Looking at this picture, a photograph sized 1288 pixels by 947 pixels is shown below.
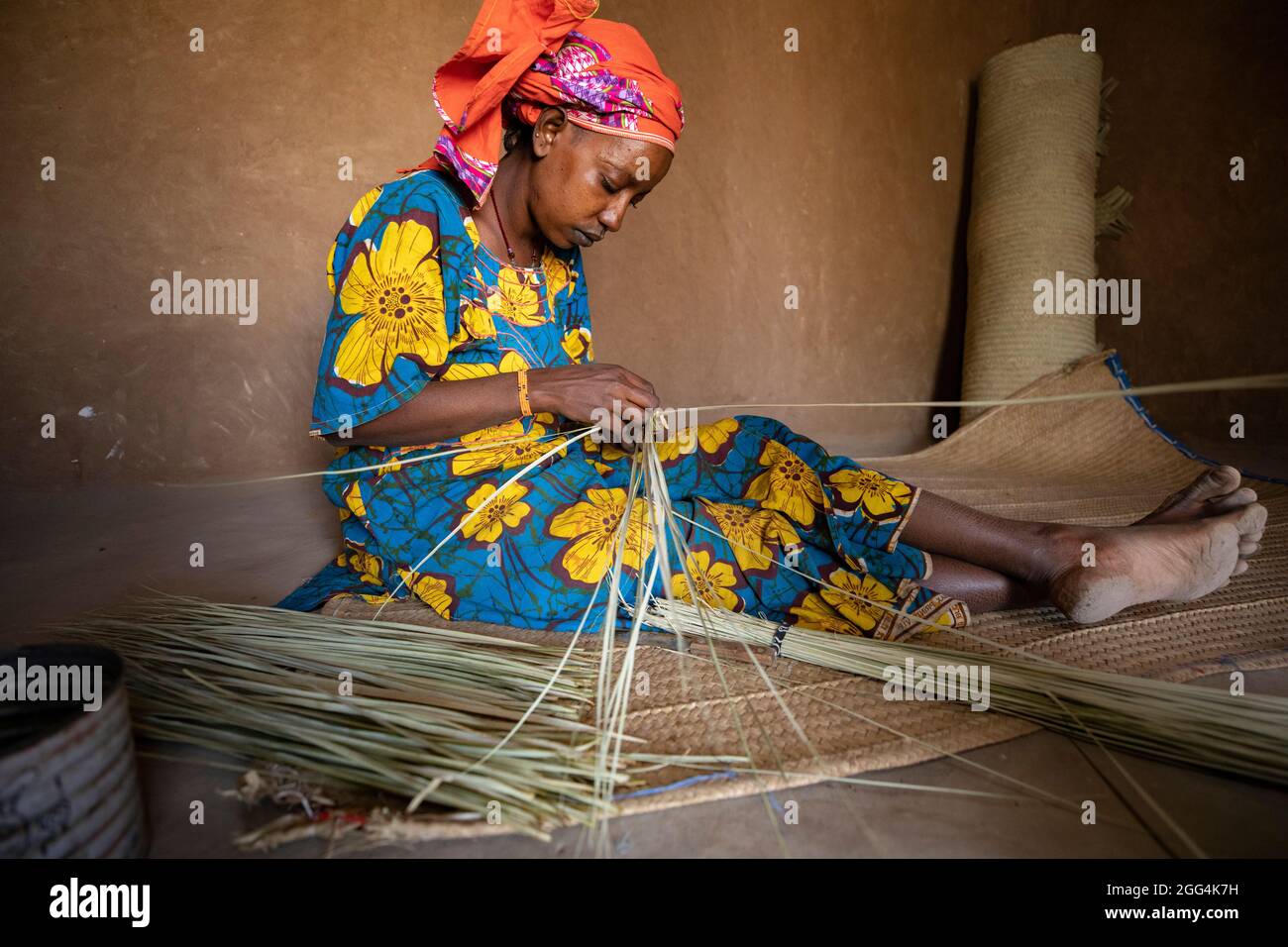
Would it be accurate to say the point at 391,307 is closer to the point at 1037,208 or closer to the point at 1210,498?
the point at 1210,498

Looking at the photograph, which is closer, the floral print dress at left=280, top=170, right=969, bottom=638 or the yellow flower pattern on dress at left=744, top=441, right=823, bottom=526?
the floral print dress at left=280, top=170, right=969, bottom=638

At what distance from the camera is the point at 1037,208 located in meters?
3.06

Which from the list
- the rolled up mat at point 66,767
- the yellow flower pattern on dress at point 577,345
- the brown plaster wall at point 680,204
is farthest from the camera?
the brown plaster wall at point 680,204

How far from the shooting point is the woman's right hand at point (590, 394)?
1.19 m

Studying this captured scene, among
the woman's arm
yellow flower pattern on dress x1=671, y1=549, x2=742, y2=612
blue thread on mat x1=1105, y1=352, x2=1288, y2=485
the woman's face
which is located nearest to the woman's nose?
the woman's face

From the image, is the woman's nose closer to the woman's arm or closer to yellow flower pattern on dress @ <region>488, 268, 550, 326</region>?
yellow flower pattern on dress @ <region>488, 268, 550, 326</region>

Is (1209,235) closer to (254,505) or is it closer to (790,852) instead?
(790,852)

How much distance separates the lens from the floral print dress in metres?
1.20

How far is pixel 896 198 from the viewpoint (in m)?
3.41

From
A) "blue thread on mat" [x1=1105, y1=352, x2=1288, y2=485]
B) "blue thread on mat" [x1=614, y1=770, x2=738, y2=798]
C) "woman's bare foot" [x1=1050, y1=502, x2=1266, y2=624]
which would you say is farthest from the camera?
"blue thread on mat" [x1=1105, y1=352, x2=1288, y2=485]

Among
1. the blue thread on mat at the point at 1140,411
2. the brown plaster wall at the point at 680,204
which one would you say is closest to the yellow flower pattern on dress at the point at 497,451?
the brown plaster wall at the point at 680,204

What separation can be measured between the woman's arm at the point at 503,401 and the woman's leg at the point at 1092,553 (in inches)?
21.3

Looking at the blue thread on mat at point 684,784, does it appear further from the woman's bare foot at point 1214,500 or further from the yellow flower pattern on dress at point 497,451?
the woman's bare foot at point 1214,500
